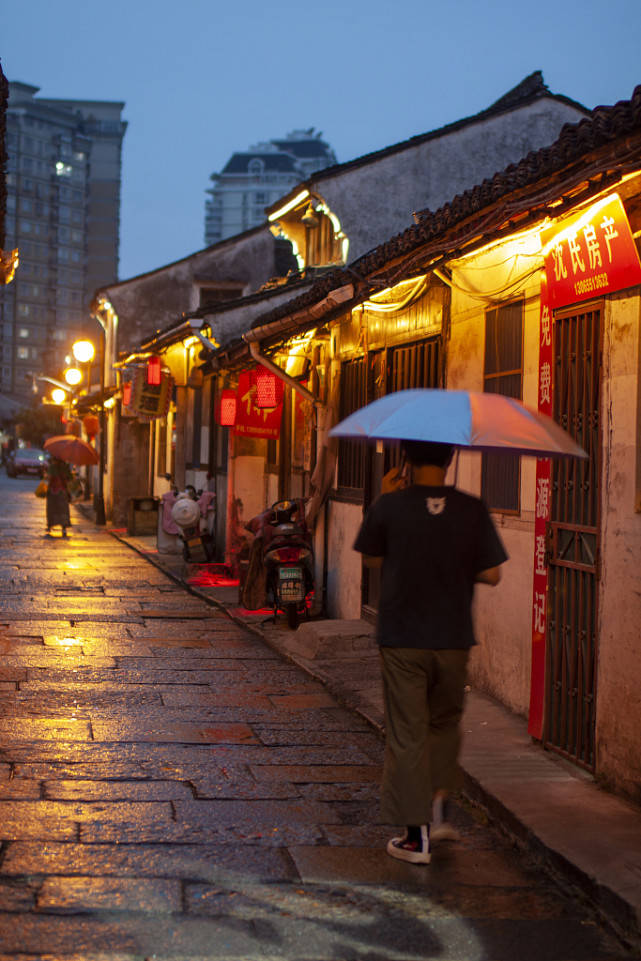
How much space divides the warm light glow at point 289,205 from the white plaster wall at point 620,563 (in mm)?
12598

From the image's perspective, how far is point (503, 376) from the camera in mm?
8859

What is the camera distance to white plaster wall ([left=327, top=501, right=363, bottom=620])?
41.7 feet

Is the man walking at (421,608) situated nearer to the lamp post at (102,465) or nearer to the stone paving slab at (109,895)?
the stone paving slab at (109,895)

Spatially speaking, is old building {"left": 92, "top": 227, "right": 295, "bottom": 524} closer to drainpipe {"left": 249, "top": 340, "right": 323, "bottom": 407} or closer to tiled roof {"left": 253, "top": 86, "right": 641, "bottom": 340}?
drainpipe {"left": 249, "top": 340, "right": 323, "bottom": 407}

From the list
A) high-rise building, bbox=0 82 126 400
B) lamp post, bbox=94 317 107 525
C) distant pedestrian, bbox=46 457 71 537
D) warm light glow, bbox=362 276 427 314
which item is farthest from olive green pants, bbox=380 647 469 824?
high-rise building, bbox=0 82 126 400

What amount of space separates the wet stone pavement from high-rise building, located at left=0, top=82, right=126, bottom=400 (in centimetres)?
11352

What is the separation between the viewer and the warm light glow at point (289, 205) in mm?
18580

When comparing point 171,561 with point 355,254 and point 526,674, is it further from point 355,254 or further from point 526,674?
point 526,674

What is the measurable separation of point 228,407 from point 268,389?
1.80m

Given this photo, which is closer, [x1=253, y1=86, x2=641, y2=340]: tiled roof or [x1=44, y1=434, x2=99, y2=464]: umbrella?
[x1=253, y1=86, x2=641, y2=340]: tiled roof

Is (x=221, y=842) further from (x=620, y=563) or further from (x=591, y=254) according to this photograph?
(x=591, y=254)

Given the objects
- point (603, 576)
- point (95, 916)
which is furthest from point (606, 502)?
point (95, 916)

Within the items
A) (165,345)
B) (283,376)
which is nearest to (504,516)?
(283,376)

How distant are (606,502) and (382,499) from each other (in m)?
1.75
